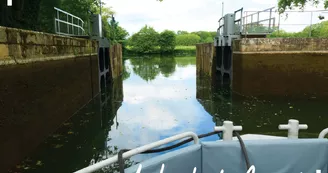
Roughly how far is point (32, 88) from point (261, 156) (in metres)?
4.89

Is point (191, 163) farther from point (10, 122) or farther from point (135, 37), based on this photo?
point (135, 37)

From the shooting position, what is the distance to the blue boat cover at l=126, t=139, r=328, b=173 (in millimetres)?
2199

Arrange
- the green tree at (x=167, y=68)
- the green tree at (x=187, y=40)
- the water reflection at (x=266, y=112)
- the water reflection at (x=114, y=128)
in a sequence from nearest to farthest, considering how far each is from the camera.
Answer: the water reflection at (x=114, y=128) < the water reflection at (x=266, y=112) < the green tree at (x=167, y=68) < the green tree at (x=187, y=40)

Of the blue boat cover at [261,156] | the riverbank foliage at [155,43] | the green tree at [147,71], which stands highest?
the riverbank foliage at [155,43]

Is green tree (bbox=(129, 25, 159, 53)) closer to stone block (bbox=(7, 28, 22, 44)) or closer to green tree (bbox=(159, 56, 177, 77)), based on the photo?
green tree (bbox=(159, 56, 177, 77))

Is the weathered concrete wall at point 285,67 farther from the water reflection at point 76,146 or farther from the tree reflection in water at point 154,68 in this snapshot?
the tree reflection in water at point 154,68

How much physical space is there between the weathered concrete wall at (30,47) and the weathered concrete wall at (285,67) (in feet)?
21.8

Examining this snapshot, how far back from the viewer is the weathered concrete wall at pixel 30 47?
4.49 m

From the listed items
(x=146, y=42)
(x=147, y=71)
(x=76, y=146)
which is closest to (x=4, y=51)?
(x=76, y=146)

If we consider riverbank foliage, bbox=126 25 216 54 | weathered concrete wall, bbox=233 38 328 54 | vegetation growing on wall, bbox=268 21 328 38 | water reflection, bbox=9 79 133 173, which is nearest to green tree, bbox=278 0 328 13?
vegetation growing on wall, bbox=268 21 328 38

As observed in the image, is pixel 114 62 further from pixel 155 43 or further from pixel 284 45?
pixel 155 43

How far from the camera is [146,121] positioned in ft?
26.7

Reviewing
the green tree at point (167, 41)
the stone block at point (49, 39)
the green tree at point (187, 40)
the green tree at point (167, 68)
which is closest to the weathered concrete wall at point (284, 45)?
the stone block at point (49, 39)

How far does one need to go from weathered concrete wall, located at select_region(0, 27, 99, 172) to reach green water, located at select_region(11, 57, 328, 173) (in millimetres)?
343
